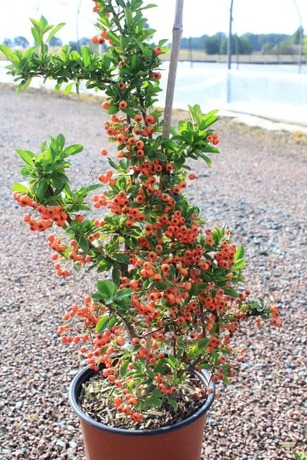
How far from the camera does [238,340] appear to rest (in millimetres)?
2945

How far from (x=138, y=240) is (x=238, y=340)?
149cm

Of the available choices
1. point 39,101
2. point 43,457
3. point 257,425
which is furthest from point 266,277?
point 39,101

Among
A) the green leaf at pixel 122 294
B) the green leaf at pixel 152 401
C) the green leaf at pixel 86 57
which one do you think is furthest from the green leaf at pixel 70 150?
the green leaf at pixel 152 401

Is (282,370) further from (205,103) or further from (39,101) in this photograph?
(39,101)

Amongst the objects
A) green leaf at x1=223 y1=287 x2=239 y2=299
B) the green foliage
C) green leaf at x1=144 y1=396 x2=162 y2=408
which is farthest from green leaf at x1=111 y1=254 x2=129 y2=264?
the green foliage

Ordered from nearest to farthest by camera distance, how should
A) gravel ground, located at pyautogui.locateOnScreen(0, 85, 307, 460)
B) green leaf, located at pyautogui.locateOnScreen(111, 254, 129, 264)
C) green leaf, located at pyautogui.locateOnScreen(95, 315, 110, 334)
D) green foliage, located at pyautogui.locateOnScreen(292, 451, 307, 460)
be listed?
green leaf, located at pyautogui.locateOnScreen(95, 315, 110, 334), green leaf, located at pyautogui.locateOnScreen(111, 254, 129, 264), green foliage, located at pyautogui.locateOnScreen(292, 451, 307, 460), gravel ground, located at pyautogui.locateOnScreen(0, 85, 307, 460)

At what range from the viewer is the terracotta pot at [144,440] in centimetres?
166

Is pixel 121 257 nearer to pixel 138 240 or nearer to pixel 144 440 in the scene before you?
pixel 138 240

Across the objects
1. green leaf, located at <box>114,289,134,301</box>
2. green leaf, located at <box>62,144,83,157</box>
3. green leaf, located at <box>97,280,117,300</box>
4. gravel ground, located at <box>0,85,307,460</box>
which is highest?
green leaf, located at <box>62,144,83,157</box>

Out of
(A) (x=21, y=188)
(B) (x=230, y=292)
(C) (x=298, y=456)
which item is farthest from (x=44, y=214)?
(C) (x=298, y=456)

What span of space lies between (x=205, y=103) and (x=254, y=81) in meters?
1.21

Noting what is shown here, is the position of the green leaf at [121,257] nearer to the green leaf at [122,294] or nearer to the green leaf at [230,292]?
the green leaf at [122,294]

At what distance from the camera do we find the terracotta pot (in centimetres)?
166

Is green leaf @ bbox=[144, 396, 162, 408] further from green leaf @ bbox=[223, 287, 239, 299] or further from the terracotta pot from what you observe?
green leaf @ bbox=[223, 287, 239, 299]
